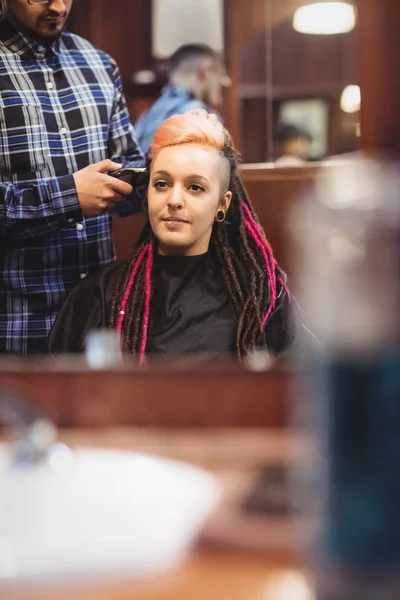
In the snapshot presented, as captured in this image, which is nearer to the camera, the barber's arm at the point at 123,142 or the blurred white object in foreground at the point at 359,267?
the blurred white object in foreground at the point at 359,267

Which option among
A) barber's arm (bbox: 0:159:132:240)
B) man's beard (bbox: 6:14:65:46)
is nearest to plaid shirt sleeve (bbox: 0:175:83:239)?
barber's arm (bbox: 0:159:132:240)

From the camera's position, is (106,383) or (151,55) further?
(151,55)

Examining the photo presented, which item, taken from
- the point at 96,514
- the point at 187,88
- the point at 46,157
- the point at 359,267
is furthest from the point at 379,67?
the point at 96,514

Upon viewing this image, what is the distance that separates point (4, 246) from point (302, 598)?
31.3 inches

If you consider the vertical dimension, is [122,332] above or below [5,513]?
above

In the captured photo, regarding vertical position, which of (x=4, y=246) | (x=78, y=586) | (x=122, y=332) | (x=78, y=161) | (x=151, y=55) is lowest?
(x=78, y=586)

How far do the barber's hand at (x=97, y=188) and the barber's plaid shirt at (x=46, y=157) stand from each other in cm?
1

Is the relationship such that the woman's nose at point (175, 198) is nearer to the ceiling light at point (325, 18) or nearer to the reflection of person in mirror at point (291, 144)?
the reflection of person in mirror at point (291, 144)

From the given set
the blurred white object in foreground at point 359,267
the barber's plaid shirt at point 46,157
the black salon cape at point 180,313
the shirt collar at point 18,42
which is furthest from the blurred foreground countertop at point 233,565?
the shirt collar at point 18,42

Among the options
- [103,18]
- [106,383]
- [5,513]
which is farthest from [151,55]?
[5,513]

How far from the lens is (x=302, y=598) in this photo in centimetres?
55

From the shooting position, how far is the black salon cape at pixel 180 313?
1145 mm

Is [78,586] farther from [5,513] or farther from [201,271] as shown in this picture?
[201,271]

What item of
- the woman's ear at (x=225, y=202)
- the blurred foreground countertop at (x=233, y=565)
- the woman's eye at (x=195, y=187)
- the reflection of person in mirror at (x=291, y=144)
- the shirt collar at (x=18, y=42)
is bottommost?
the blurred foreground countertop at (x=233, y=565)
